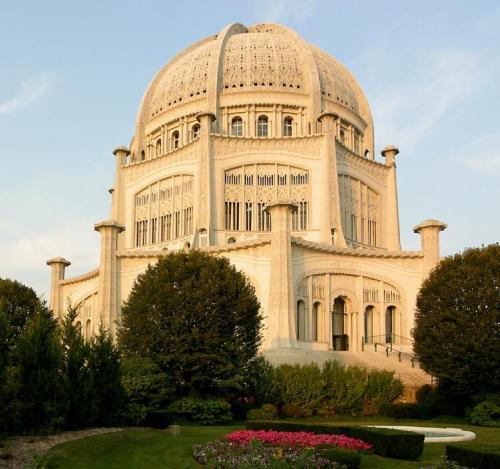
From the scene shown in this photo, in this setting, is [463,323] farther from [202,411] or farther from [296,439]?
[296,439]

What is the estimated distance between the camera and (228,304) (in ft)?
135

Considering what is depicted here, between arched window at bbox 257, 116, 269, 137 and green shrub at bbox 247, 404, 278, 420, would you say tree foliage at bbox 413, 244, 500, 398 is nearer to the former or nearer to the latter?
green shrub at bbox 247, 404, 278, 420

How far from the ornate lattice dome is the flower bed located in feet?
159

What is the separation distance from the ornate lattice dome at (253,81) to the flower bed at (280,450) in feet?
159

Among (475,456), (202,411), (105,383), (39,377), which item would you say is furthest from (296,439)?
(202,411)

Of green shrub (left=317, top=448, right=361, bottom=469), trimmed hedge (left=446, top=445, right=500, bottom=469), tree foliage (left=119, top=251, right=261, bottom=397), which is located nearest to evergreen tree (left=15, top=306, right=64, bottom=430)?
green shrub (left=317, top=448, right=361, bottom=469)

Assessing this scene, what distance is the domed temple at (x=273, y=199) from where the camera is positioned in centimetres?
5472

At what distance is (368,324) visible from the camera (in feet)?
191

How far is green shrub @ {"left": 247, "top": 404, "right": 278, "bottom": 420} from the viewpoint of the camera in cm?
3862

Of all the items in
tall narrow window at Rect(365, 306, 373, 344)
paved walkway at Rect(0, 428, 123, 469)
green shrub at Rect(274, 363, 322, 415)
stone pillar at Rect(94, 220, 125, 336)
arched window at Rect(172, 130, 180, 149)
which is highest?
arched window at Rect(172, 130, 180, 149)

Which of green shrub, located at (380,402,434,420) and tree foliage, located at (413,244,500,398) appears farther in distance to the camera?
green shrub, located at (380,402,434,420)

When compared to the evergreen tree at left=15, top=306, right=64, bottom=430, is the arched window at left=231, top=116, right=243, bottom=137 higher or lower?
higher

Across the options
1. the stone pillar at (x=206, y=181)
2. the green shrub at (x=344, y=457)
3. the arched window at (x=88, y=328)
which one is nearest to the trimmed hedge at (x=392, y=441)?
the green shrub at (x=344, y=457)

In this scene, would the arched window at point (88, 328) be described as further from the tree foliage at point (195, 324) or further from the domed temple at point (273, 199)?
the tree foliage at point (195, 324)
